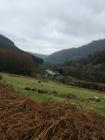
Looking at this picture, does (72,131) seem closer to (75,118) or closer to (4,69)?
(75,118)

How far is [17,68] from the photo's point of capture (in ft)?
253

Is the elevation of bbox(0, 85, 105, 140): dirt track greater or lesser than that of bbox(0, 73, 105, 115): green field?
greater

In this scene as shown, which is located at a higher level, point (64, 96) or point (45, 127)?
point (45, 127)

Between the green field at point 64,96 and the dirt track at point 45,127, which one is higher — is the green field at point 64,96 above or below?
below

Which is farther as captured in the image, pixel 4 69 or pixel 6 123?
pixel 4 69

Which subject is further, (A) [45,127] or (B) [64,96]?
(B) [64,96]

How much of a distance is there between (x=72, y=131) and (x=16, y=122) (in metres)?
1.12

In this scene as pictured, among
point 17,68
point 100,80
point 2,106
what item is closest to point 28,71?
point 17,68

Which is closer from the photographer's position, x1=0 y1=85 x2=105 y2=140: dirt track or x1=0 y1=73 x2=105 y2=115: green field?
x1=0 y1=85 x2=105 y2=140: dirt track

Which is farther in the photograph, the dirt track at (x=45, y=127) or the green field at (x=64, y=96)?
the green field at (x=64, y=96)

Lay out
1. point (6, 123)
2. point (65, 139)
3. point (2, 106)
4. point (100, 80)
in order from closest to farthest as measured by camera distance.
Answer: point (65, 139)
point (6, 123)
point (2, 106)
point (100, 80)

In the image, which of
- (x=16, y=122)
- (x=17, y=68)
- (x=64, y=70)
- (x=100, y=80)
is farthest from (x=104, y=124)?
(x=64, y=70)

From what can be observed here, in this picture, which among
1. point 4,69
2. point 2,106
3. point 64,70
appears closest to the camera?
point 2,106

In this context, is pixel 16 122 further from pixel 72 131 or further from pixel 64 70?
pixel 64 70
